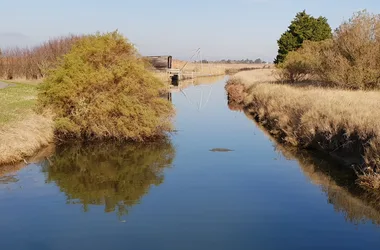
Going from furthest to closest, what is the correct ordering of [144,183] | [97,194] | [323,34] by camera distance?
[323,34] < [144,183] < [97,194]

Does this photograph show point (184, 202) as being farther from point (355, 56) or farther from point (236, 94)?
point (236, 94)

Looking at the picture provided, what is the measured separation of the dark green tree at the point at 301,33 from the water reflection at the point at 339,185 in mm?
33833

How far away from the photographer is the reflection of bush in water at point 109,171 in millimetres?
11984

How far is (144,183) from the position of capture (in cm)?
1327

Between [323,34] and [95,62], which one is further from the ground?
[323,34]

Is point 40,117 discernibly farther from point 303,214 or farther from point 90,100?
point 303,214

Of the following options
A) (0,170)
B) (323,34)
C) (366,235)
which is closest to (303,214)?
(366,235)

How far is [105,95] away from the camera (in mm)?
18891

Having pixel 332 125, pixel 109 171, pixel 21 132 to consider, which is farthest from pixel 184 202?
pixel 21 132

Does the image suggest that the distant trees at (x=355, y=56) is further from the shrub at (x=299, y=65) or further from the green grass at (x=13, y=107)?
the green grass at (x=13, y=107)

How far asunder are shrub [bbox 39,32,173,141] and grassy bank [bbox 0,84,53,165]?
856 millimetres

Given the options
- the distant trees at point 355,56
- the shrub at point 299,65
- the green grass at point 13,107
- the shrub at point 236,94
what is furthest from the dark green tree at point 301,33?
the green grass at point 13,107

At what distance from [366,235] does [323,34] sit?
1725 inches

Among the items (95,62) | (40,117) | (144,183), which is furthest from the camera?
(95,62)
